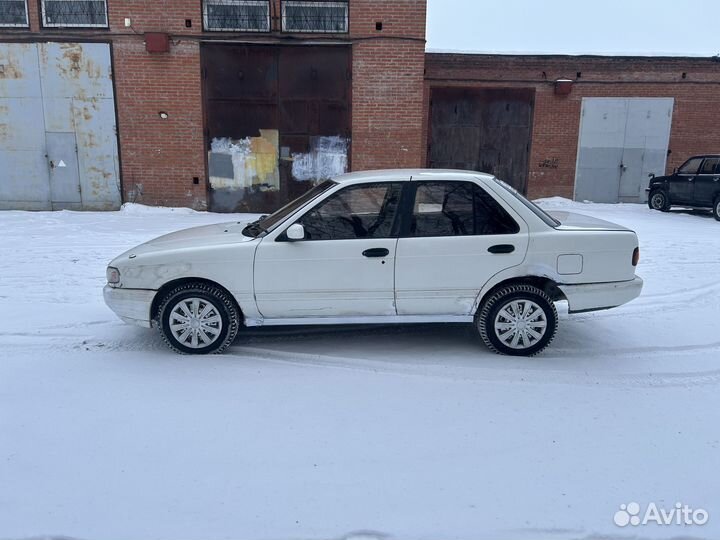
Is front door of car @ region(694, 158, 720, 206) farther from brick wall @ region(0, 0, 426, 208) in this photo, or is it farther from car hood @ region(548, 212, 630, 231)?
car hood @ region(548, 212, 630, 231)

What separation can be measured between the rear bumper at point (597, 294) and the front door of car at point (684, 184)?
37.7 ft

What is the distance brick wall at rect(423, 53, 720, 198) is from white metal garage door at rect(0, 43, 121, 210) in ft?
28.2

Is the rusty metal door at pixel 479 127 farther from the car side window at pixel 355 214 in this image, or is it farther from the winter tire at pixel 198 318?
the winter tire at pixel 198 318

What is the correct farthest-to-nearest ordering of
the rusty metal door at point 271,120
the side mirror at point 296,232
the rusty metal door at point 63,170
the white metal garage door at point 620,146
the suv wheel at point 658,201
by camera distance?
the white metal garage door at point 620,146 → the suv wheel at point 658,201 → the rusty metal door at point 63,170 → the rusty metal door at point 271,120 → the side mirror at point 296,232

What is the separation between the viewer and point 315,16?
41.1ft

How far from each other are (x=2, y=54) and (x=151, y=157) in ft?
12.7

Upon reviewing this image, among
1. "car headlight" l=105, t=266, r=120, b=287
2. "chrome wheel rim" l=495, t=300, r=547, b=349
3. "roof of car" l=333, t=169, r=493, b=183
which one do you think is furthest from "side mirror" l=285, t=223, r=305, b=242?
"chrome wheel rim" l=495, t=300, r=547, b=349

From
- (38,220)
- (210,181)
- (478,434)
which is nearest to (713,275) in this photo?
(478,434)

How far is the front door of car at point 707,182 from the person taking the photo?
13852mm

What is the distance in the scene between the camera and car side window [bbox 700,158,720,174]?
14211 mm

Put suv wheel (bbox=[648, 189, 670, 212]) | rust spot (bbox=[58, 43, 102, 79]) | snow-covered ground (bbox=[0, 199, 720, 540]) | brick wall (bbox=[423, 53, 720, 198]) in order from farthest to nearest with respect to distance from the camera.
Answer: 1. brick wall (bbox=[423, 53, 720, 198])
2. suv wheel (bbox=[648, 189, 670, 212])
3. rust spot (bbox=[58, 43, 102, 79])
4. snow-covered ground (bbox=[0, 199, 720, 540])

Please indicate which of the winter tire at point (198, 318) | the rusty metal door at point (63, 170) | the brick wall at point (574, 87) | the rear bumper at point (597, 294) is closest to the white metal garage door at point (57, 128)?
the rusty metal door at point (63, 170)

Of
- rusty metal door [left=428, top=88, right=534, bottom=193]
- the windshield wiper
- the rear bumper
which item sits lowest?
the rear bumper

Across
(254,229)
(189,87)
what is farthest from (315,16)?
(254,229)
